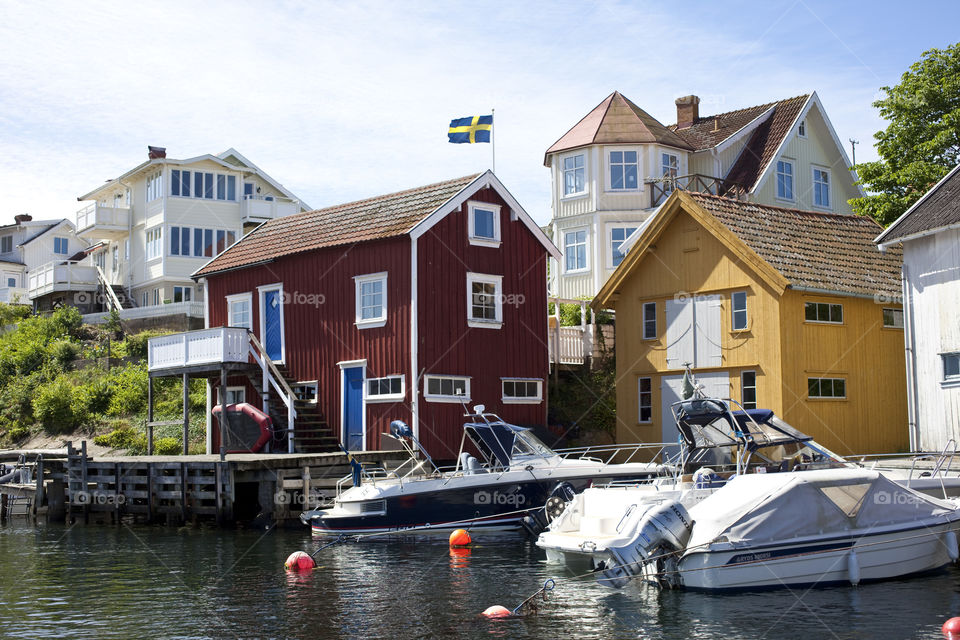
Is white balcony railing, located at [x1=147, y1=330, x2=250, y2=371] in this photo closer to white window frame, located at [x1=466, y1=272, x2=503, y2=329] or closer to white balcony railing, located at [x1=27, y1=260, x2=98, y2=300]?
white window frame, located at [x1=466, y1=272, x2=503, y2=329]

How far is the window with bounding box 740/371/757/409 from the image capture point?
28391 mm

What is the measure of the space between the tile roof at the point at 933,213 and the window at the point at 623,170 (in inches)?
600

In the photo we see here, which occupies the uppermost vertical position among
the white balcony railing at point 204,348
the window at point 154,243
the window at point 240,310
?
the window at point 154,243

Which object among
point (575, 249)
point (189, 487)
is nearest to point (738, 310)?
point (575, 249)

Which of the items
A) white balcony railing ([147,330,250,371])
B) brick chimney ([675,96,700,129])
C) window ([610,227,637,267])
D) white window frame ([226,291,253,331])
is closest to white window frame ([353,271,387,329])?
white balcony railing ([147,330,250,371])

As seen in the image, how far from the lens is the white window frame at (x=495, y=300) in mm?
30703

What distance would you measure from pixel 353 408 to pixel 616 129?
1727cm

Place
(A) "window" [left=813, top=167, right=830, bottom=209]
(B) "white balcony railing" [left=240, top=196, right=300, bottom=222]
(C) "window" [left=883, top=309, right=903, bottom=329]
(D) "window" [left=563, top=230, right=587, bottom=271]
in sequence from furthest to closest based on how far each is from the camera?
(B) "white balcony railing" [left=240, top=196, right=300, bottom=222], (A) "window" [left=813, top=167, right=830, bottom=209], (D) "window" [left=563, top=230, right=587, bottom=271], (C) "window" [left=883, top=309, right=903, bottom=329]

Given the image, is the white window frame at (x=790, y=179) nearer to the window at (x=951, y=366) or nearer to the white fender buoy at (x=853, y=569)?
the window at (x=951, y=366)

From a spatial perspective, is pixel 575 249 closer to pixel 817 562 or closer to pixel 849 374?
pixel 849 374

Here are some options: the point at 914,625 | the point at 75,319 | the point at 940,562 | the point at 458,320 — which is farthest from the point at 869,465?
the point at 75,319

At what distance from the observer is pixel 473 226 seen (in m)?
31.1

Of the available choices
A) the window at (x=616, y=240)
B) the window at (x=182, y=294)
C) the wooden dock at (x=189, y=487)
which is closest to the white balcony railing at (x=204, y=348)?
the wooden dock at (x=189, y=487)

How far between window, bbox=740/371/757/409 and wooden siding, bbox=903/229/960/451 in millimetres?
4072
